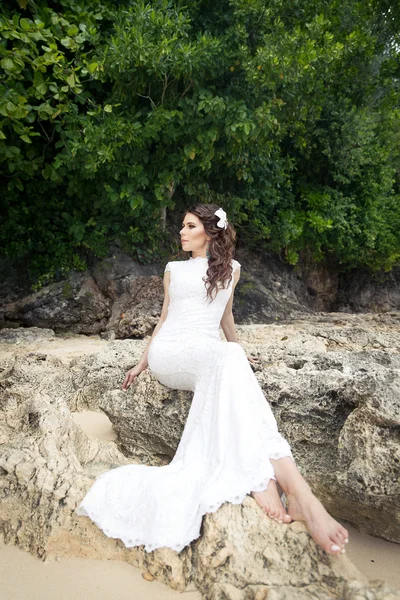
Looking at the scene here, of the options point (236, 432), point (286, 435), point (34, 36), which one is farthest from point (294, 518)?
point (34, 36)

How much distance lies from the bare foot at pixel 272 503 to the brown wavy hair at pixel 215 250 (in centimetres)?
147

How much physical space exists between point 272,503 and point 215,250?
1833mm

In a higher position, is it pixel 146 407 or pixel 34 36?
pixel 34 36

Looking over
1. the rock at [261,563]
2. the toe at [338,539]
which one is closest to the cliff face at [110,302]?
the rock at [261,563]

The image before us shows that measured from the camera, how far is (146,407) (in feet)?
9.52

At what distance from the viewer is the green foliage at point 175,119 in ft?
18.9

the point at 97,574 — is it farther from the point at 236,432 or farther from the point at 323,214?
the point at 323,214

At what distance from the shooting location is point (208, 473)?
2.26 metres

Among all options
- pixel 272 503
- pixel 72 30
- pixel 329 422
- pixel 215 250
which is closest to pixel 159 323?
pixel 215 250

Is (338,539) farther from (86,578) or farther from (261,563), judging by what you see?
(86,578)

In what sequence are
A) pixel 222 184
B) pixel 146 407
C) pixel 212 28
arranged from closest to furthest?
pixel 146 407, pixel 212 28, pixel 222 184

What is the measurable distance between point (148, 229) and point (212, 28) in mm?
3374

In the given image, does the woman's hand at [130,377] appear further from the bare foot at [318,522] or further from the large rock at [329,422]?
the bare foot at [318,522]

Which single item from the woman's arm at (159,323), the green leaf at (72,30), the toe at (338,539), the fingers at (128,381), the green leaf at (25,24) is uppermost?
the green leaf at (72,30)
